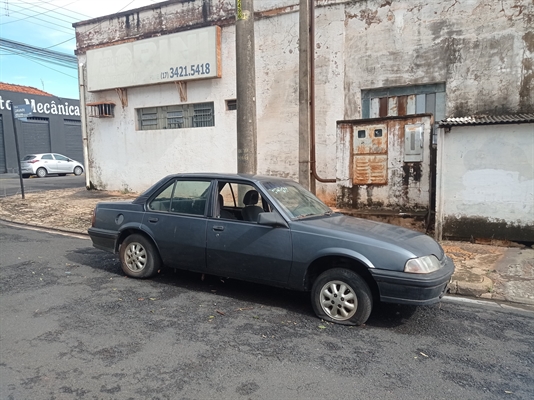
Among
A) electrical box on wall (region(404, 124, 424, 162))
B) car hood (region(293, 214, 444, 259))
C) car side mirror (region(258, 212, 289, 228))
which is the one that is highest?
electrical box on wall (region(404, 124, 424, 162))

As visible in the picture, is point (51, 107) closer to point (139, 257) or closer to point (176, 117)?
point (176, 117)

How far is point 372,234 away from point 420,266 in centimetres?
60

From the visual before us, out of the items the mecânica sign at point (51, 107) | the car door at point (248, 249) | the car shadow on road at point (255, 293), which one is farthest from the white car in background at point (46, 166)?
the car door at point (248, 249)

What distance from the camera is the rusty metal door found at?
871cm

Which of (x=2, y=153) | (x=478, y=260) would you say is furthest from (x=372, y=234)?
(x=2, y=153)

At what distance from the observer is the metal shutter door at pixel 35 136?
28922 mm

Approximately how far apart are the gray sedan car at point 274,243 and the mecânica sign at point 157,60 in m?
7.76

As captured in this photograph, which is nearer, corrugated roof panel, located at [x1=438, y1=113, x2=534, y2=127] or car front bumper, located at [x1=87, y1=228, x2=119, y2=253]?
car front bumper, located at [x1=87, y1=228, x2=119, y2=253]

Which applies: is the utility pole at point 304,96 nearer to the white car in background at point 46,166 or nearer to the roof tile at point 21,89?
the white car in background at point 46,166

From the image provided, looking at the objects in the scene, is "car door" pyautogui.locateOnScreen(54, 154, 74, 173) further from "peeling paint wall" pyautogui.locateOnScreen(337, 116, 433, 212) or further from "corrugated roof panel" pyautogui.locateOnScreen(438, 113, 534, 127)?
"corrugated roof panel" pyautogui.locateOnScreen(438, 113, 534, 127)

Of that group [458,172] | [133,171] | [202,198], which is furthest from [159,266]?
[133,171]

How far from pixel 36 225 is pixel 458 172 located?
926 cm

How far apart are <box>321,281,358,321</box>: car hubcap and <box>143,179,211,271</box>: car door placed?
1566mm

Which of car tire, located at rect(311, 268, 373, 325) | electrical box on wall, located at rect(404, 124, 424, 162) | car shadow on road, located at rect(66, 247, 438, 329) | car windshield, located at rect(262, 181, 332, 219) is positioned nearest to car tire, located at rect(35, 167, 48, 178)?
car shadow on road, located at rect(66, 247, 438, 329)
